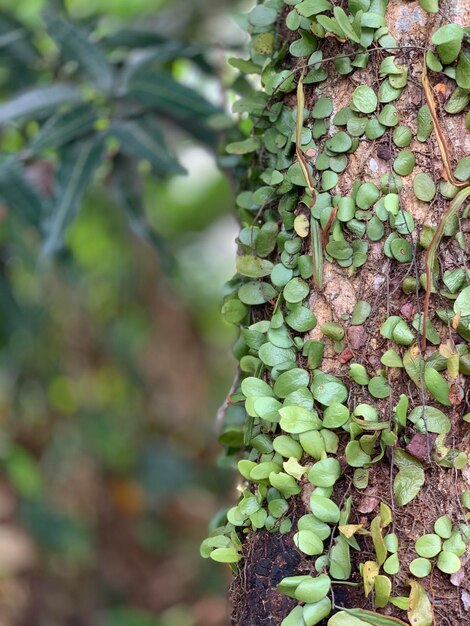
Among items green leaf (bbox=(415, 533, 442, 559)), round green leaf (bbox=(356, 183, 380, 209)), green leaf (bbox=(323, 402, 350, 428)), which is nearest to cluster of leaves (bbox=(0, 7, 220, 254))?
round green leaf (bbox=(356, 183, 380, 209))

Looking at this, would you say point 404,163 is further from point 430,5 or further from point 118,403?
point 118,403

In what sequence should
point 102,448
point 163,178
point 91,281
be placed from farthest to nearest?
point 91,281 → point 102,448 → point 163,178

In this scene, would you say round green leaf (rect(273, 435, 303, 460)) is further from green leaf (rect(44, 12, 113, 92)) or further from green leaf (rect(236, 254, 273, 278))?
green leaf (rect(44, 12, 113, 92))

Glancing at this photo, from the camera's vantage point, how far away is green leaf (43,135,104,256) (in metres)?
1.42

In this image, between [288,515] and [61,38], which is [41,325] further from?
[288,515]

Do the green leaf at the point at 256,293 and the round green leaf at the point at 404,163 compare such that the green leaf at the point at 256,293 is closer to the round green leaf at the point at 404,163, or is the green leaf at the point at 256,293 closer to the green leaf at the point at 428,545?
the round green leaf at the point at 404,163

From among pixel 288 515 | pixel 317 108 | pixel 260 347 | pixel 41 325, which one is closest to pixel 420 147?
pixel 317 108

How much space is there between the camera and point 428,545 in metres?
0.68

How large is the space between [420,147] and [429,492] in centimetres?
33

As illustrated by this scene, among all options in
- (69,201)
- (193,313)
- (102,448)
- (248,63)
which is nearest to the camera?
(248,63)

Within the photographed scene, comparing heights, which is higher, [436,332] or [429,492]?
[436,332]

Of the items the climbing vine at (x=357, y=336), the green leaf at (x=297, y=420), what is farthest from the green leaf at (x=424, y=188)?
the green leaf at (x=297, y=420)

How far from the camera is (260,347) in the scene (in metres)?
0.77

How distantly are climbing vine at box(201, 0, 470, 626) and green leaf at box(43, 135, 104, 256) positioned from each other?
71cm
